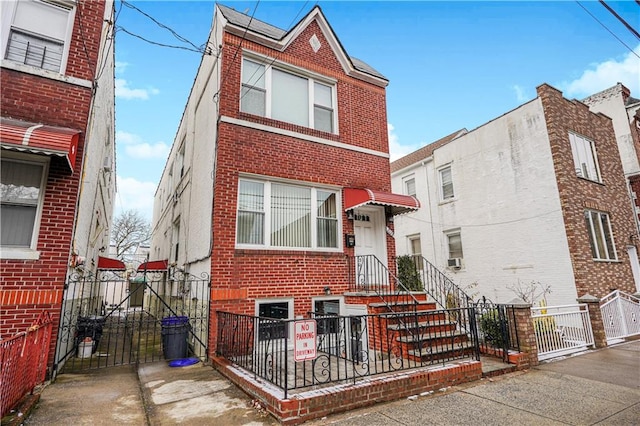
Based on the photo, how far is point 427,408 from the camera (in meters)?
4.35

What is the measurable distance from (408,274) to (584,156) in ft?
28.1

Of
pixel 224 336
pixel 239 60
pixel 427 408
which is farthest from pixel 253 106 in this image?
pixel 427 408

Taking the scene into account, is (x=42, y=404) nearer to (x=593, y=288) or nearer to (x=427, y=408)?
(x=427, y=408)

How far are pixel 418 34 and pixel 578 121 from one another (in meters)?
9.05

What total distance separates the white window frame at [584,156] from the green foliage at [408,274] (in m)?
7.13

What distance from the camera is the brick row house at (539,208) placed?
11.2m

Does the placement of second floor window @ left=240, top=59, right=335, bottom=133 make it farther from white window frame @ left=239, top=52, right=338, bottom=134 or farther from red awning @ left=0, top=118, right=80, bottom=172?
red awning @ left=0, top=118, right=80, bottom=172

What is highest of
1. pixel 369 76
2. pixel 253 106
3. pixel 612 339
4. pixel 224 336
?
pixel 369 76

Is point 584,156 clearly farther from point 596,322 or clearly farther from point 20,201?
point 20,201

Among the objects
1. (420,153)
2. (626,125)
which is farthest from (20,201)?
(626,125)

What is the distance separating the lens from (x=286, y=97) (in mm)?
8914

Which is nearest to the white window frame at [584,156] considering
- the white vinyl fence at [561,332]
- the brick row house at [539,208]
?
the brick row house at [539,208]

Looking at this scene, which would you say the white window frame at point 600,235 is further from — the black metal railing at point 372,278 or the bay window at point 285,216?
the bay window at point 285,216

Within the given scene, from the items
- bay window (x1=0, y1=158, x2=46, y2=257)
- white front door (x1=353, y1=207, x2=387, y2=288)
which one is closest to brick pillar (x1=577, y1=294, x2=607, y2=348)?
white front door (x1=353, y1=207, x2=387, y2=288)
